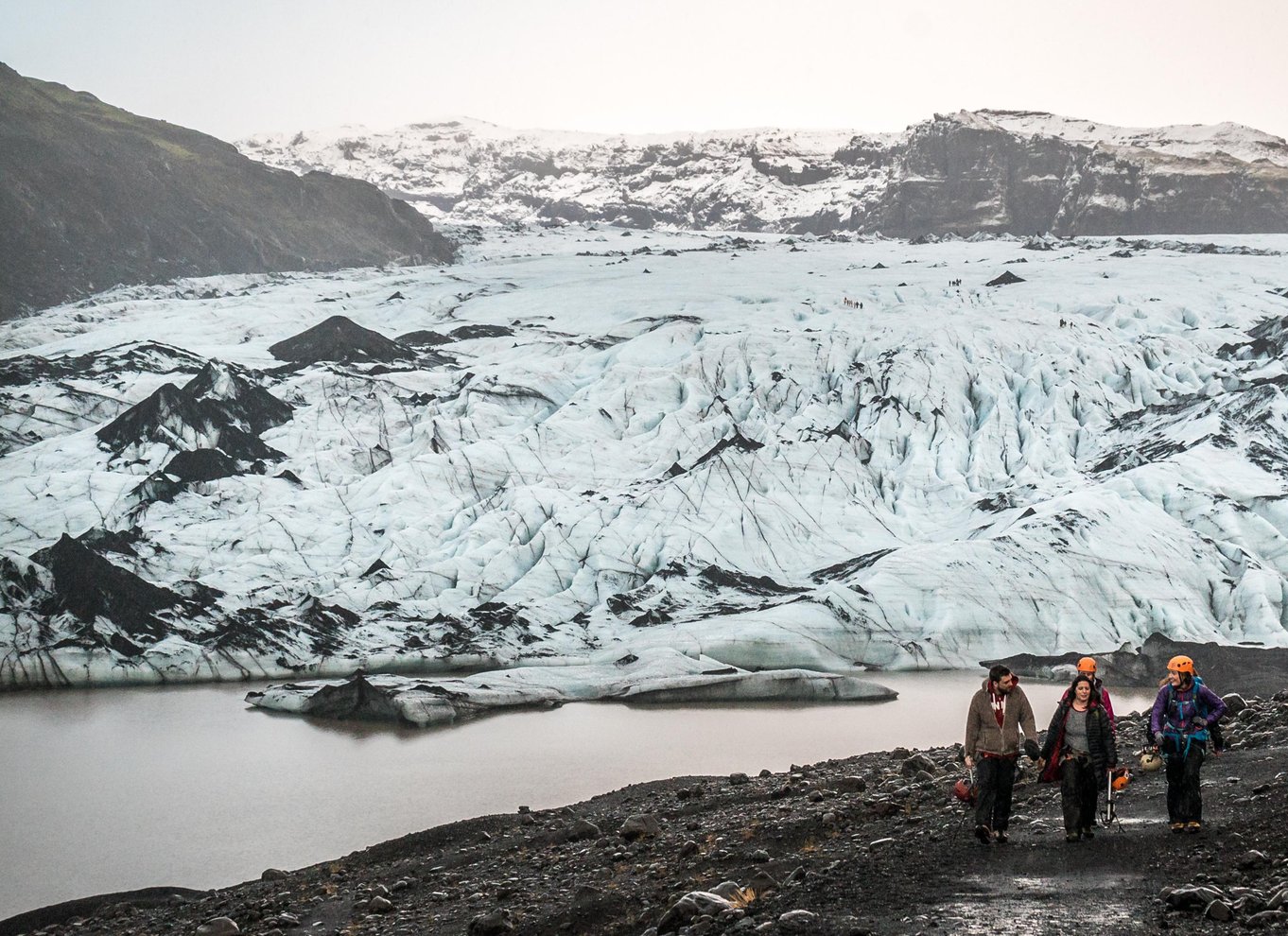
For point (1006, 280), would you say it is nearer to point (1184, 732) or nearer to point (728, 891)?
point (1184, 732)

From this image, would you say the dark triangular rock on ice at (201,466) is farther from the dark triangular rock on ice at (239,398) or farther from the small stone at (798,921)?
the small stone at (798,921)

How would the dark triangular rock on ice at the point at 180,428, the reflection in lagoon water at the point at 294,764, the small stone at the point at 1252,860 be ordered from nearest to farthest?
the small stone at the point at 1252,860, the reflection in lagoon water at the point at 294,764, the dark triangular rock on ice at the point at 180,428

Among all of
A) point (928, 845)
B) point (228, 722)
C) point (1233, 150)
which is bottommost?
point (228, 722)

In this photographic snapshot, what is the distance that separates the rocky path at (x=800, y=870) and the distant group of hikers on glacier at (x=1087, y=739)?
9.8 inches

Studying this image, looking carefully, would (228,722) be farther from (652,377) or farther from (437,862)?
(652,377)

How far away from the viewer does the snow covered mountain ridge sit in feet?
307

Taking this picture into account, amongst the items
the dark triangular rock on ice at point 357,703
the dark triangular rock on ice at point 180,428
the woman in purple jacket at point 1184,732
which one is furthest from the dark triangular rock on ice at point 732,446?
the woman in purple jacket at point 1184,732

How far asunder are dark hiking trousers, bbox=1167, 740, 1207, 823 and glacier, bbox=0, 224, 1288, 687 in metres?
19.7

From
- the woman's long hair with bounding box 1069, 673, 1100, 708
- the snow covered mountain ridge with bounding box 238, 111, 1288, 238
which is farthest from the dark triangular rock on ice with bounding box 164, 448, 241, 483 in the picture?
the snow covered mountain ridge with bounding box 238, 111, 1288, 238

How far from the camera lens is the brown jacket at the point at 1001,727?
826cm

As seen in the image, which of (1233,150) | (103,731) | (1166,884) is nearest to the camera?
(1166,884)

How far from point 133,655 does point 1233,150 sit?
96915mm

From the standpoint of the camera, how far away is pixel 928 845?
347 inches

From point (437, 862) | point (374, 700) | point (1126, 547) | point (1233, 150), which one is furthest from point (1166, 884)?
point (1233, 150)
